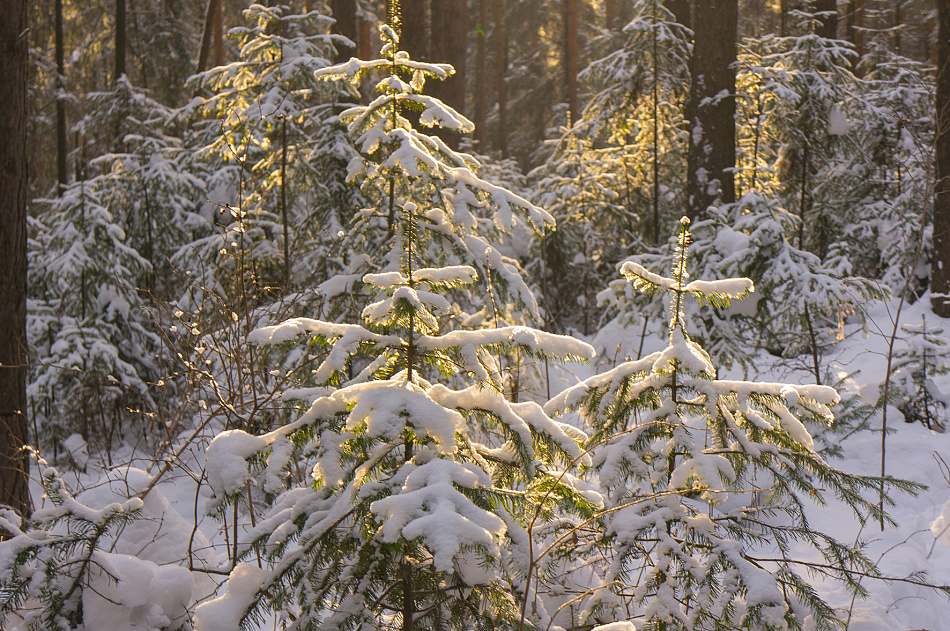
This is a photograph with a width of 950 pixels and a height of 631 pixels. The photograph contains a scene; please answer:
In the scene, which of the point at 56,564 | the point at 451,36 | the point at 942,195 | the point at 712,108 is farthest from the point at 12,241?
the point at 942,195

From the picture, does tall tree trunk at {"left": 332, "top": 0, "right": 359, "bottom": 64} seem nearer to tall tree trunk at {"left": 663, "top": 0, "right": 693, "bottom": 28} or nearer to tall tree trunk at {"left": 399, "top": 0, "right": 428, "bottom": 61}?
tall tree trunk at {"left": 399, "top": 0, "right": 428, "bottom": 61}

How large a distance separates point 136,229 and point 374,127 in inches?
250

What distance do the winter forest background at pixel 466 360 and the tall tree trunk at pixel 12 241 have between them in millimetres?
22

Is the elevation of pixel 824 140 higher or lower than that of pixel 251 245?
higher

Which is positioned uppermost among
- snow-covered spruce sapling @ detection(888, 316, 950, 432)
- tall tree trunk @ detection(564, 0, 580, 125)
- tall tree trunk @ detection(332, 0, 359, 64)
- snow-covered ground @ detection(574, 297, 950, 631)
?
tall tree trunk @ detection(564, 0, 580, 125)

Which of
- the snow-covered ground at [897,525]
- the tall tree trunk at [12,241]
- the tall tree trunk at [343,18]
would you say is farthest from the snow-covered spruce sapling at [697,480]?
the tall tree trunk at [343,18]

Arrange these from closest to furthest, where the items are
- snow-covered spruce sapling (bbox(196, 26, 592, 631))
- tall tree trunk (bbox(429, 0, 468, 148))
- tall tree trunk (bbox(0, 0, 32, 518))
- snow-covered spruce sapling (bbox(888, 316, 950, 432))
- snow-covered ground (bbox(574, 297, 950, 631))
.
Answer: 1. snow-covered spruce sapling (bbox(196, 26, 592, 631))
2. snow-covered ground (bbox(574, 297, 950, 631))
3. tall tree trunk (bbox(0, 0, 32, 518))
4. snow-covered spruce sapling (bbox(888, 316, 950, 432))
5. tall tree trunk (bbox(429, 0, 468, 148))

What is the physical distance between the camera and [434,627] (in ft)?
7.37

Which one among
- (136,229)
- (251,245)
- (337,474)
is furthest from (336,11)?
(337,474)

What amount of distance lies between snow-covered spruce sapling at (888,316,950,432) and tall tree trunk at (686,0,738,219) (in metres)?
2.55

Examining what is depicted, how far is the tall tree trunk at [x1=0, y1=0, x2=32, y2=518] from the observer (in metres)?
4.99

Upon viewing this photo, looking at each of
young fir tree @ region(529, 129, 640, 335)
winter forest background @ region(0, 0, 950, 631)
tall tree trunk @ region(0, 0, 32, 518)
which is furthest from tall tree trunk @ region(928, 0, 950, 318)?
tall tree trunk @ region(0, 0, 32, 518)

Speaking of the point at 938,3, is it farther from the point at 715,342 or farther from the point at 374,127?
the point at 374,127

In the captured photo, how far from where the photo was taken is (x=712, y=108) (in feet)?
24.4
